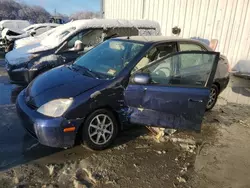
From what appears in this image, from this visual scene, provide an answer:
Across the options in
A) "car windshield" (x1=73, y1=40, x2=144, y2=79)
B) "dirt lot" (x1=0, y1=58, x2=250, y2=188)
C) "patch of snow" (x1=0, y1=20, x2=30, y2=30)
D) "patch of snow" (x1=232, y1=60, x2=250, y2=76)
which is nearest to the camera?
"dirt lot" (x1=0, y1=58, x2=250, y2=188)

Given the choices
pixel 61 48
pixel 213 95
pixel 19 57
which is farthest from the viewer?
pixel 61 48

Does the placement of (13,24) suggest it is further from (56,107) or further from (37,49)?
(56,107)

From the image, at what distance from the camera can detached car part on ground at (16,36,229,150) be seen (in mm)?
2916

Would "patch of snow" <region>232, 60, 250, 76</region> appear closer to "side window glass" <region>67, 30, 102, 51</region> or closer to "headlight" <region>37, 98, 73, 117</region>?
"side window glass" <region>67, 30, 102, 51</region>

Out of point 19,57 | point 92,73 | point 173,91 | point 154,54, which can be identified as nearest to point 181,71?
point 173,91

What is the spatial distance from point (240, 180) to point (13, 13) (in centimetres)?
6030

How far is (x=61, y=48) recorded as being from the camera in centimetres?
578

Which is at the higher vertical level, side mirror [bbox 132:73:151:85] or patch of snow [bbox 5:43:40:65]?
side mirror [bbox 132:73:151:85]

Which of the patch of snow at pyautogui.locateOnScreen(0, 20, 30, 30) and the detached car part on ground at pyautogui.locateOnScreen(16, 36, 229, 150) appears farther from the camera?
the patch of snow at pyautogui.locateOnScreen(0, 20, 30, 30)

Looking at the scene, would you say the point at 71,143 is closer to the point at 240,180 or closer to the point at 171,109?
the point at 171,109

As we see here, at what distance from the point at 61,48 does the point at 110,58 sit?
8.35ft

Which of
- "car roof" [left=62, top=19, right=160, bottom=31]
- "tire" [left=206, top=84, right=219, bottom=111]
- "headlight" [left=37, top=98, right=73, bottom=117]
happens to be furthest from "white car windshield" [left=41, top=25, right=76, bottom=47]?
"tire" [left=206, top=84, right=219, bottom=111]

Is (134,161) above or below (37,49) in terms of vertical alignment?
below

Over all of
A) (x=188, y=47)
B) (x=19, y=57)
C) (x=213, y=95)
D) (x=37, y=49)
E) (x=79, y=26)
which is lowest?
(x=213, y=95)
